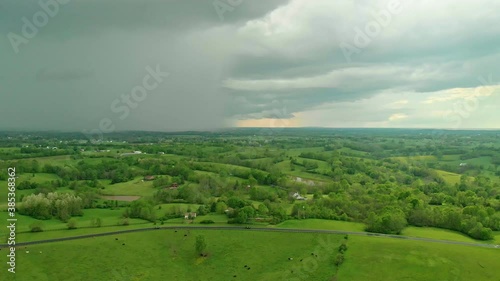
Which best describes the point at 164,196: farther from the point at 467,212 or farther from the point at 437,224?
the point at 467,212

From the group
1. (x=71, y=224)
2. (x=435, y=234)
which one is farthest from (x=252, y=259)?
(x=71, y=224)

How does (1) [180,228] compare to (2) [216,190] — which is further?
(2) [216,190]

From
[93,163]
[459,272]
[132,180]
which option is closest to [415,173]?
[459,272]

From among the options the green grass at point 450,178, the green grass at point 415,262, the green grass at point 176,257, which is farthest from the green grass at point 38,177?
the green grass at point 450,178

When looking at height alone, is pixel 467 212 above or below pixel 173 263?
above

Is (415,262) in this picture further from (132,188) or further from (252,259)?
(132,188)

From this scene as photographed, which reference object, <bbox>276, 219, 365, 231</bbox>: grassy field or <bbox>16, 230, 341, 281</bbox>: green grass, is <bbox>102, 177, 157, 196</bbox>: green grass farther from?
<bbox>276, 219, 365, 231</bbox>: grassy field

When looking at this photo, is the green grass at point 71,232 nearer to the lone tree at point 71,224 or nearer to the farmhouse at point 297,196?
the lone tree at point 71,224
